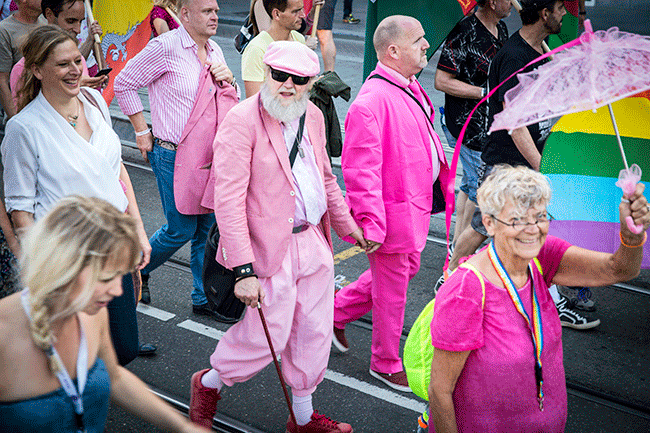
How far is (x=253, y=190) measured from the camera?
3.42 metres

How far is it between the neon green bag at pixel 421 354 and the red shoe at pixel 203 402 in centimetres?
123

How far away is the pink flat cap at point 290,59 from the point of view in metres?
3.38

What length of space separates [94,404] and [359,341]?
274cm

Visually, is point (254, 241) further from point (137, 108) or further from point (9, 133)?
point (137, 108)

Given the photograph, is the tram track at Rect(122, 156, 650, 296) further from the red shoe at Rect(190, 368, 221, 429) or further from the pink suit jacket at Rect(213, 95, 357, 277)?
the pink suit jacket at Rect(213, 95, 357, 277)

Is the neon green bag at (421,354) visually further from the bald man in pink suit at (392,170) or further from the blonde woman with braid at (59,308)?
the blonde woman with braid at (59,308)

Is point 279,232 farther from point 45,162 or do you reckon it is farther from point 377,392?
point 377,392

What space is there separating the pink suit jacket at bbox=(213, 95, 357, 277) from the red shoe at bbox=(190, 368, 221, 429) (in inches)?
27.2

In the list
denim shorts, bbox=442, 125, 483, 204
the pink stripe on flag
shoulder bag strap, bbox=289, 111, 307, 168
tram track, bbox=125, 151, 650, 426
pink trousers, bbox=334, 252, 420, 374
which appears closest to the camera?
the pink stripe on flag

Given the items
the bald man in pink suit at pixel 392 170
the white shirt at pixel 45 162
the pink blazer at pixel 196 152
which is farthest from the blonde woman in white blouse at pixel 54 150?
the bald man in pink suit at pixel 392 170

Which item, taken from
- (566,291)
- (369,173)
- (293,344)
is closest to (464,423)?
(293,344)

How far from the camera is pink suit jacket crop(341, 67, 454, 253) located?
3896 millimetres

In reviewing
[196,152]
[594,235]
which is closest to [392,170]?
[594,235]

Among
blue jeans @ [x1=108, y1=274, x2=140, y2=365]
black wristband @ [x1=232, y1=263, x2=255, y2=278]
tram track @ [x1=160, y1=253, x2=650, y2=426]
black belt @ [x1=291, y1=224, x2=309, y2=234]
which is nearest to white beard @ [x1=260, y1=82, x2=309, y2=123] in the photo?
black belt @ [x1=291, y1=224, x2=309, y2=234]
